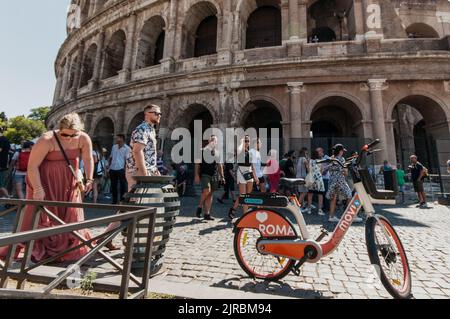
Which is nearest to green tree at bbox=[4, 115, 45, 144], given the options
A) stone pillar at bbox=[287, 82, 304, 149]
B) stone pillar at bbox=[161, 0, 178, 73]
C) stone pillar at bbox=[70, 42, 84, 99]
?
stone pillar at bbox=[70, 42, 84, 99]

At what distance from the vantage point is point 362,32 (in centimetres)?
1149

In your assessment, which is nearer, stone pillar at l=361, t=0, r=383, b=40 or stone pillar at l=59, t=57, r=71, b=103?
stone pillar at l=361, t=0, r=383, b=40

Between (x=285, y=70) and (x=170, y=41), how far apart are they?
7.01 meters

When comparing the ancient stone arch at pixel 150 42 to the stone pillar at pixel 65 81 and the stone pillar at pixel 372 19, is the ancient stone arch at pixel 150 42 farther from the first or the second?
the stone pillar at pixel 372 19

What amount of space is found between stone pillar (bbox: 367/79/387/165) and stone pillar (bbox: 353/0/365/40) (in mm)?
2536

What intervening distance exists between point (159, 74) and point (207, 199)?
10.5 m

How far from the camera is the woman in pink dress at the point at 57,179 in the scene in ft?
9.05

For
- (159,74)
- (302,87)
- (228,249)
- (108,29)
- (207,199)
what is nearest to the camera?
(228,249)

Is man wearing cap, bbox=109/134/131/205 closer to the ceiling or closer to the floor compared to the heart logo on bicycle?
closer to the ceiling

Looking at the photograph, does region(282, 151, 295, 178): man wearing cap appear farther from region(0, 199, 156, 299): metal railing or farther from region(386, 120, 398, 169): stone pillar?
region(386, 120, 398, 169): stone pillar

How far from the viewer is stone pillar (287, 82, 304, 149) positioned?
11031 mm

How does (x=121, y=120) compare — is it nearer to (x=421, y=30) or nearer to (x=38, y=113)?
(x=421, y=30)
